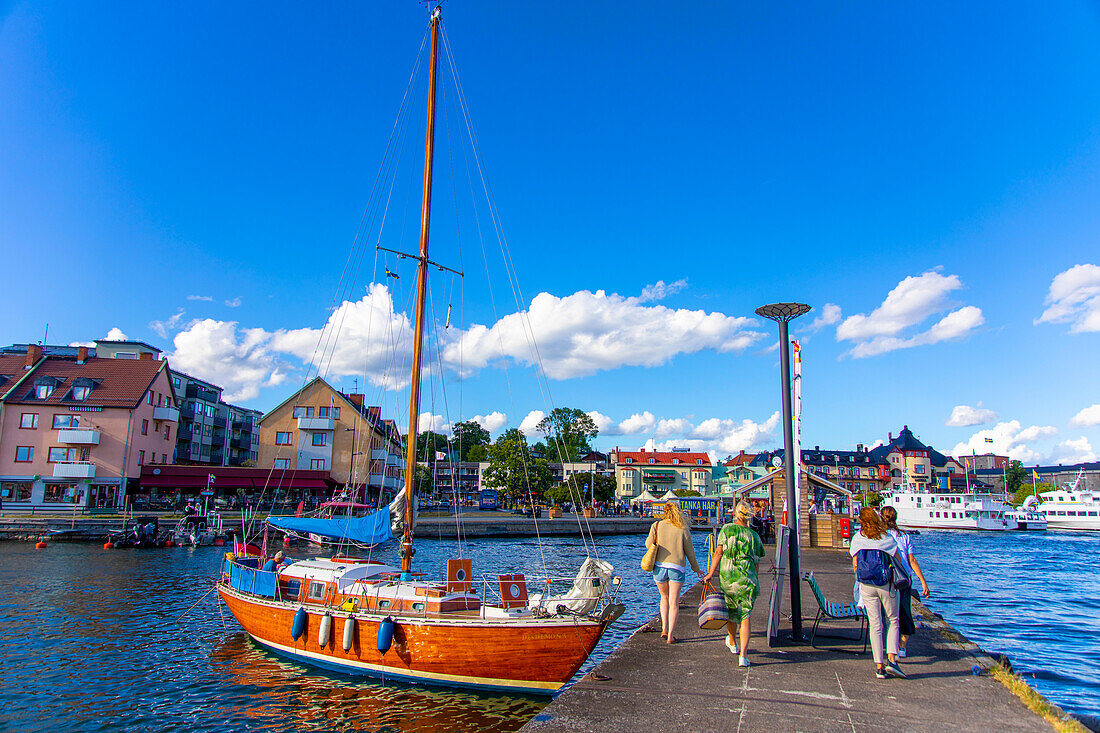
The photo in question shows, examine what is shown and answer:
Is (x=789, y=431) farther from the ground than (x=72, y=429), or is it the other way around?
(x=72, y=429)

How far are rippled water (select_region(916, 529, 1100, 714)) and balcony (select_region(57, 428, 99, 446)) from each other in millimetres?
62185

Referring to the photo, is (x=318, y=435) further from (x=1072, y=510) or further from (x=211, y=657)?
(x=1072, y=510)

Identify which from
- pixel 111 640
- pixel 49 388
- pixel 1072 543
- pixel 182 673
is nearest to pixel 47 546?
pixel 49 388

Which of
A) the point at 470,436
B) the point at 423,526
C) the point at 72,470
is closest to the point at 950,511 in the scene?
the point at 423,526

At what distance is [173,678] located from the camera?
45.4 feet

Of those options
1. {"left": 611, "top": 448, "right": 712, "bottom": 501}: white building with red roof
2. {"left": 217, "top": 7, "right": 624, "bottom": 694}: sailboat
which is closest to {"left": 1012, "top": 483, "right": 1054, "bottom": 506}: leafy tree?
{"left": 611, "top": 448, "right": 712, "bottom": 501}: white building with red roof

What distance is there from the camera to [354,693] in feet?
41.8

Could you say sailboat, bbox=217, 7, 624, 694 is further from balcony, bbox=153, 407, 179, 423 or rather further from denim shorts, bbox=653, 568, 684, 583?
balcony, bbox=153, 407, 179, 423

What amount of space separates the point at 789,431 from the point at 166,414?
219 ft

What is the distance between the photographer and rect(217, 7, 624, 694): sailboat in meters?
11.3

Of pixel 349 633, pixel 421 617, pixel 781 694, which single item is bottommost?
pixel 349 633

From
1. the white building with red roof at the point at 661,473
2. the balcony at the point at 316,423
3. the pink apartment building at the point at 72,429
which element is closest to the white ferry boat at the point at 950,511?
the white building with red roof at the point at 661,473

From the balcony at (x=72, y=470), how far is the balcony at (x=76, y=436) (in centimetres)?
182

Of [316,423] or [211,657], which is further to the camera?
[316,423]
